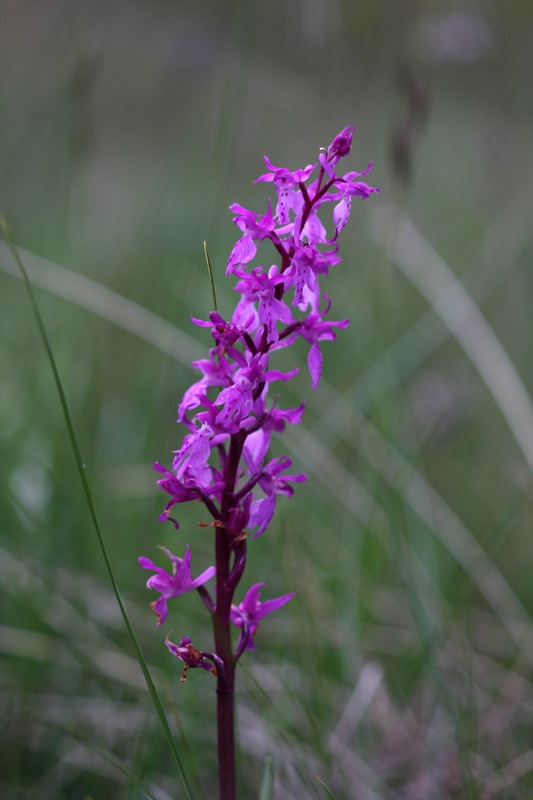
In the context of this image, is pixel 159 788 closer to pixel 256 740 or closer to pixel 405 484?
pixel 256 740

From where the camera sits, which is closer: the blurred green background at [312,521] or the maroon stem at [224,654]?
the maroon stem at [224,654]

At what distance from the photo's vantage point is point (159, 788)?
5.74 ft

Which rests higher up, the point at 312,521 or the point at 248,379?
the point at 312,521

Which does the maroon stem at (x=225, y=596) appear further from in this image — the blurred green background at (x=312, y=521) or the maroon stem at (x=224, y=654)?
the blurred green background at (x=312, y=521)

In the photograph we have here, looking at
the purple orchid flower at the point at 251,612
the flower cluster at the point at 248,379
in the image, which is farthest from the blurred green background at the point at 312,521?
the flower cluster at the point at 248,379

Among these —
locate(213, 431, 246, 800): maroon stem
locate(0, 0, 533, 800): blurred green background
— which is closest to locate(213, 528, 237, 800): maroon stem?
locate(213, 431, 246, 800): maroon stem

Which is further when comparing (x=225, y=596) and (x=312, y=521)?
(x=312, y=521)

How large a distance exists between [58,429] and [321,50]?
1.45 m

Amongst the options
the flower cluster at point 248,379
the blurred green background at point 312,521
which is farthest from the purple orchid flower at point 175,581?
the blurred green background at point 312,521

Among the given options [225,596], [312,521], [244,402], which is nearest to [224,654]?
[225,596]

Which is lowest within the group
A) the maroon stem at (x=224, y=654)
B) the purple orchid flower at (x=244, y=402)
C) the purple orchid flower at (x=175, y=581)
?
the maroon stem at (x=224, y=654)

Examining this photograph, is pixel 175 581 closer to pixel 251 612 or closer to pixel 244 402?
pixel 251 612

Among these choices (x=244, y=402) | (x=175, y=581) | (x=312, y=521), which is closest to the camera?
(x=244, y=402)

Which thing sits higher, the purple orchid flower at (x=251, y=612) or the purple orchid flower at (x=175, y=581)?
the purple orchid flower at (x=175, y=581)
